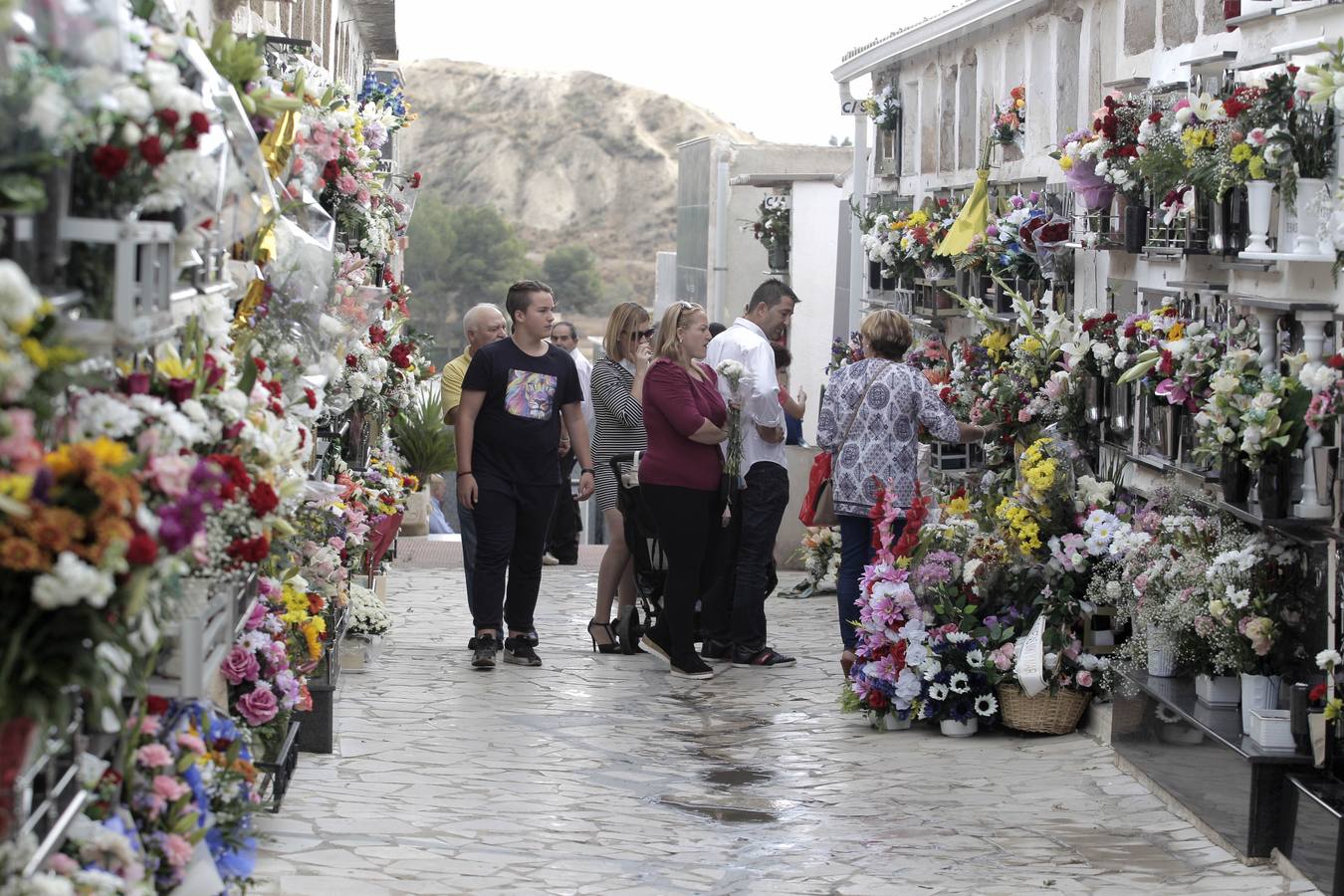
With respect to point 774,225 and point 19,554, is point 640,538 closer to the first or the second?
point 19,554

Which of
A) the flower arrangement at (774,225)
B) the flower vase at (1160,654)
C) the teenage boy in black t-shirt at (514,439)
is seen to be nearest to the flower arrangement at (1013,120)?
the teenage boy in black t-shirt at (514,439)

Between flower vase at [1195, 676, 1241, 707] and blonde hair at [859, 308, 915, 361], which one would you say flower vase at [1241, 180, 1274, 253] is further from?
blonde hair at [859, 308, 915, 361]

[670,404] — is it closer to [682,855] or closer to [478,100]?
[682,855]

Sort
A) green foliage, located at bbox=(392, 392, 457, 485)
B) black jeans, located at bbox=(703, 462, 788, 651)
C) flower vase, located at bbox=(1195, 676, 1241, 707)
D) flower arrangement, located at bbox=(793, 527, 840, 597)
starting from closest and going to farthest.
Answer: flower vase, located at bbox=(1195, 676, 1241, 707) < black jeans, located at bbox=(703, 462, 788, 651) < flower arrangement, located at bbox=(793, 527, 840, 597) < green foliage, located at bbox=(392, 392, 457, 485)

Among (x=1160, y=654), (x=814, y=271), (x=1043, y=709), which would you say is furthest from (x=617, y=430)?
(x=814, y=271)

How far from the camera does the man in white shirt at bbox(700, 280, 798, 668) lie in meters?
9.38

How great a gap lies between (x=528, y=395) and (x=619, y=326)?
3.60 feet

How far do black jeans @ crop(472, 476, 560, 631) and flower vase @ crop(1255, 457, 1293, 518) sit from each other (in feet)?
13.1

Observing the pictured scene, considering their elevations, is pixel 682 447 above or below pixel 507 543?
above

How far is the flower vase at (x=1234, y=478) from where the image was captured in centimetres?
623

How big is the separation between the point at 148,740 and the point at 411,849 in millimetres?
1967

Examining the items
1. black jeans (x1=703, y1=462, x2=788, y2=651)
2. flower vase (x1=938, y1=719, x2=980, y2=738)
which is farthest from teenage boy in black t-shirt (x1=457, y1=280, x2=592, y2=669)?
flower vase (x1=938, y1=719, x2=980, y2=738)

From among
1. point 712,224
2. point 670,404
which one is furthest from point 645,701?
point 712,224

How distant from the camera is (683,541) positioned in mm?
9039
